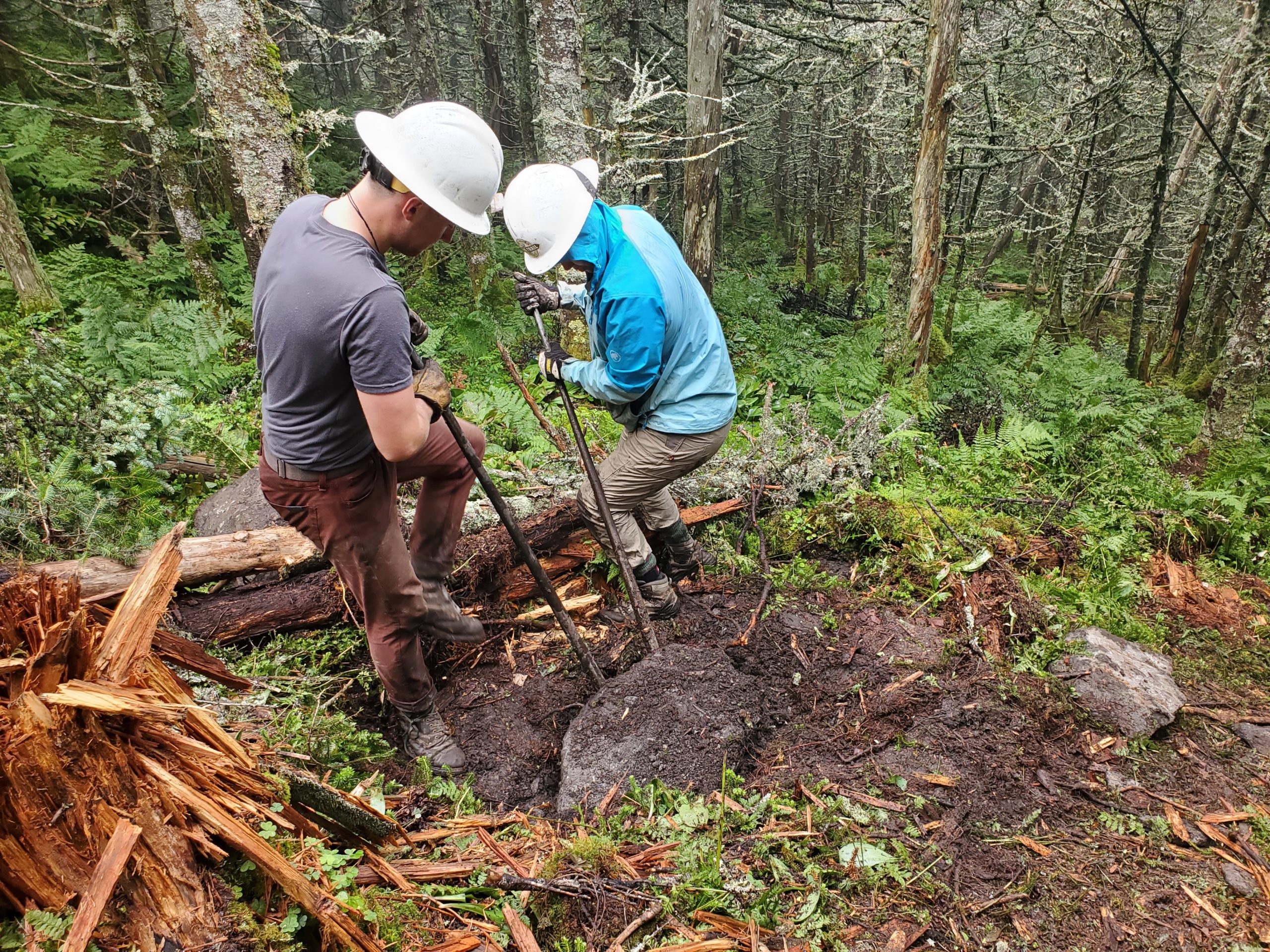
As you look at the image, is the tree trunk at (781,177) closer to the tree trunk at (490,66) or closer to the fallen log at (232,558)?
the tree trunk at (490,66)

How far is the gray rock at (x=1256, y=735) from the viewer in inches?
129

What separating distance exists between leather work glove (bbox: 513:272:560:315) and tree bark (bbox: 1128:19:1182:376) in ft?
27.9

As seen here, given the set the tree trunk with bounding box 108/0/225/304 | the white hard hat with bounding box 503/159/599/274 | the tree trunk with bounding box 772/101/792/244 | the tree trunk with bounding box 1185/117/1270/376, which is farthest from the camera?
the tree trunk with bounding box 772/101/792/244

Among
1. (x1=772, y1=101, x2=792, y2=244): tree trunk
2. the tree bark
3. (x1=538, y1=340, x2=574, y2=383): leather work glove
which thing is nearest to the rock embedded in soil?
(x1=538, y1=340, x2=574, y2=383): leather work glove

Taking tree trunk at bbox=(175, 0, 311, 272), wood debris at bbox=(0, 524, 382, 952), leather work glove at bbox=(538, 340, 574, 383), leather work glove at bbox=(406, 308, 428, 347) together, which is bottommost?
wood debris at bbox=(0, 524, 382, 952)

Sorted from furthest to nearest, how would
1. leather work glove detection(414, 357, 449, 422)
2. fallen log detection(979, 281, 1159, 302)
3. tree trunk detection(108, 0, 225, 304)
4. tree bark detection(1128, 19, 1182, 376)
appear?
1. fallen log detection(979, 281, 1159, 302)
2. tree bark detection(1128, 19, 1182, 376)
3. tree trunk detection(108, 0, 225, 304)
4. leather work glove detection(414, 357, 449, 422)

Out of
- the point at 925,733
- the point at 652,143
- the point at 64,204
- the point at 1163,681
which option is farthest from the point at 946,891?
the point at 64,204

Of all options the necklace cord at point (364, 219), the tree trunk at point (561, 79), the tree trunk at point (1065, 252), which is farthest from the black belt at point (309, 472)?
the tree trunk at point (1065, 252)

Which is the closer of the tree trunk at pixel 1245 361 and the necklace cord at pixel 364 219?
the necklace cord at pixel 364 219

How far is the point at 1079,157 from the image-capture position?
940 cm

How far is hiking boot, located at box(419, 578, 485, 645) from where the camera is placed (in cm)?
362

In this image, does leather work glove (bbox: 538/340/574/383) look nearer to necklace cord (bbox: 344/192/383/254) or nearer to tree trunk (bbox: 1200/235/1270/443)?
necklace cord (bbox: 344/192/383/254)

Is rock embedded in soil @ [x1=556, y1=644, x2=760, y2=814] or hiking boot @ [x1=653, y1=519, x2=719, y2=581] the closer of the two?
rock embedded in soil @ [x1=556, y1=644, x2=760, y2=814]

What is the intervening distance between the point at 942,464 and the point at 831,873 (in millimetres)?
3869
